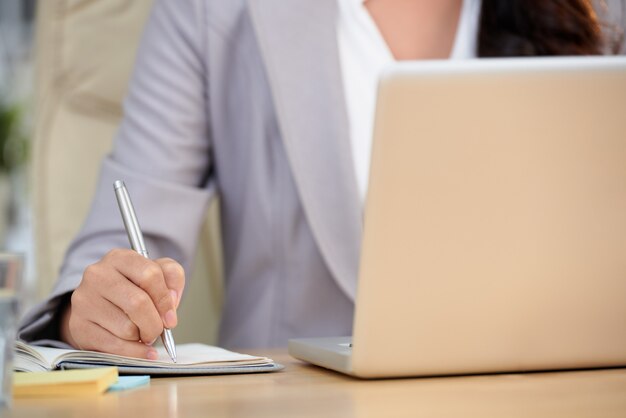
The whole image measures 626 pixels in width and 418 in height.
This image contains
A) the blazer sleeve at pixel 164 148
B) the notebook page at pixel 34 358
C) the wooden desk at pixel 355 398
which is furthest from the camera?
the blazer sleeve at pixel 164 148

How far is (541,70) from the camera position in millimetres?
662

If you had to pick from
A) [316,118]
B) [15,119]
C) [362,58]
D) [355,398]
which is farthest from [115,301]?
[15,119]

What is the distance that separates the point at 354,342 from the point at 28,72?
7.55 meters

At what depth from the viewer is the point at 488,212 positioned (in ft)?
2.20

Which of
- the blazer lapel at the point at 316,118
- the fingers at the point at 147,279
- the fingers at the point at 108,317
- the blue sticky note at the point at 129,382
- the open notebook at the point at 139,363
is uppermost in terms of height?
the blazer lapel at the point at 316,118

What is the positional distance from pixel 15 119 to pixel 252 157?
5039mm

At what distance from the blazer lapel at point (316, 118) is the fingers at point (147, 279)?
41cm

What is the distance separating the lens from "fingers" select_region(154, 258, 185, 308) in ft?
2.59

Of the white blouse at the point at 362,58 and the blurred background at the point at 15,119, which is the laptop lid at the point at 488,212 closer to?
the white blouse at the point at 362,58

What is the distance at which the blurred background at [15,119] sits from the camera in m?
5.95

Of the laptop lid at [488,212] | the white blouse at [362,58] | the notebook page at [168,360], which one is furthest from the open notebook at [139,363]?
the white blouse at [362,58]

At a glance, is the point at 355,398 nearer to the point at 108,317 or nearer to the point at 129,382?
the point at 129,382

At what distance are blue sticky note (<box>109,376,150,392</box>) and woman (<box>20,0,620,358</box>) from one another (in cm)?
41

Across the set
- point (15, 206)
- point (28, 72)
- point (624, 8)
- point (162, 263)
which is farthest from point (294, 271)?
point (28, 72)
